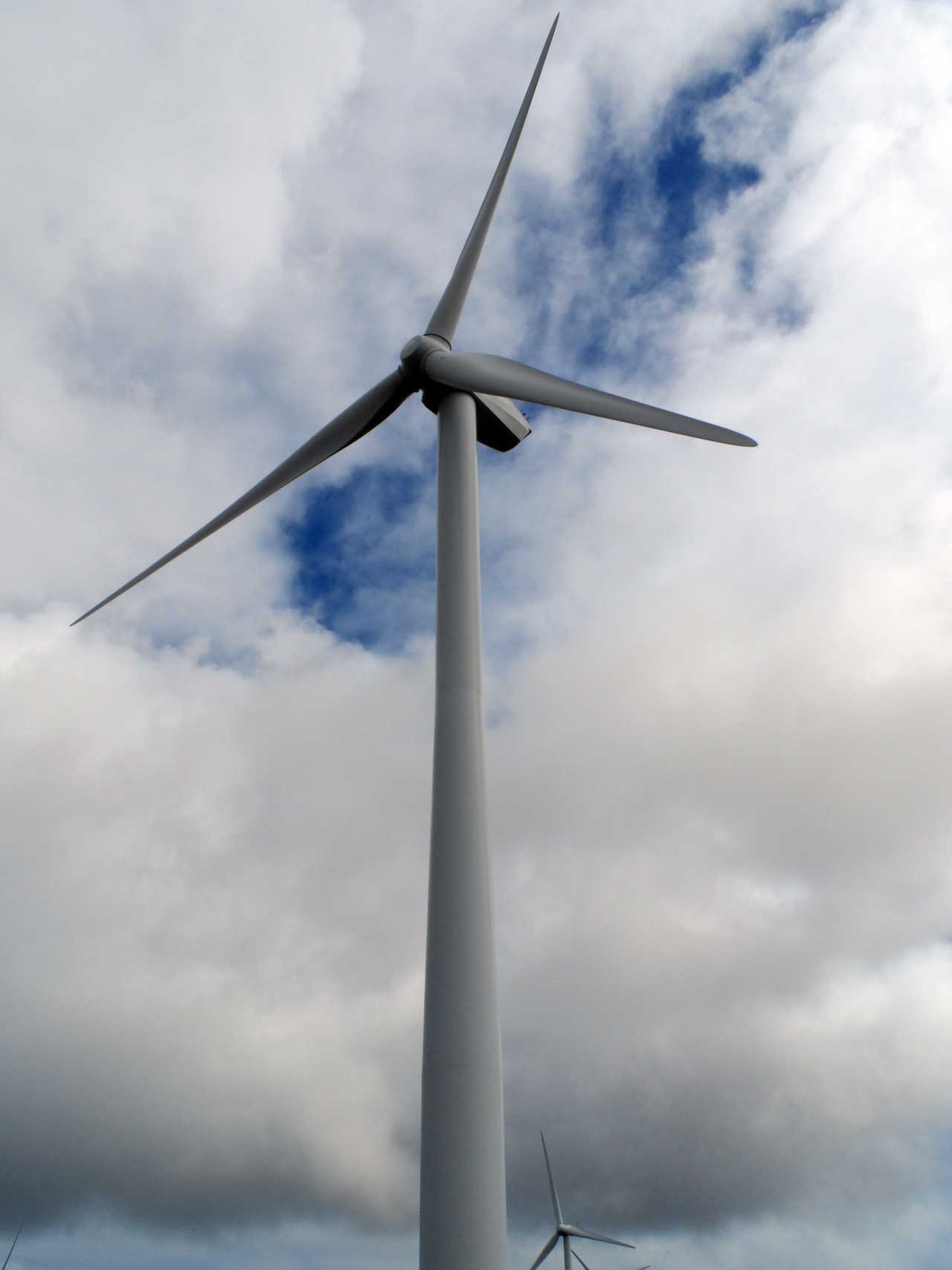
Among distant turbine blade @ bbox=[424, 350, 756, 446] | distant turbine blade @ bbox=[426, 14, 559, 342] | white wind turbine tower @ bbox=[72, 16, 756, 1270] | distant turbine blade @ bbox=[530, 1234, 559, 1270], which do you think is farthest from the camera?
distant turbine blade @ bbox=[530, 1234, 559, 1270]

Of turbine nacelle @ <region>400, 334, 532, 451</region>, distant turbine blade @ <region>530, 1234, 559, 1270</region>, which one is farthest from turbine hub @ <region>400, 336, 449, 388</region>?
distant turbine blade @ <region>530, 1234, 559, 1270</region>

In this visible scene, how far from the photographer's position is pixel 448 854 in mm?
15922

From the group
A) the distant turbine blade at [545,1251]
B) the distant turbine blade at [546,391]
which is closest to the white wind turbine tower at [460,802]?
the distant turbine blade at [546,391]

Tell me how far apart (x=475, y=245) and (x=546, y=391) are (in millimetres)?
5257

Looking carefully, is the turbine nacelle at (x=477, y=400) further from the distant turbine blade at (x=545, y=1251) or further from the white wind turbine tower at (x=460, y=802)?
the distant turbine blade at (x=545, y=1251)

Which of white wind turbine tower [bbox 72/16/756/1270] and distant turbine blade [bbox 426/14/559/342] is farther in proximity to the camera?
distant turbine blade [bbox 426/14/559/342]

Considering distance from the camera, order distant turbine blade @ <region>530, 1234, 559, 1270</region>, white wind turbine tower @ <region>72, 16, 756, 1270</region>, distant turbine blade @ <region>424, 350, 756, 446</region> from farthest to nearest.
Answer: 1. distant turbine blade @ <region>530, 1234, 559, 1270</region>
2. distant turbine blade @ <region>424, 350, 756, 446</region>
3. white wind turbine tower @ <region>72, 16, 756, 1270</region>

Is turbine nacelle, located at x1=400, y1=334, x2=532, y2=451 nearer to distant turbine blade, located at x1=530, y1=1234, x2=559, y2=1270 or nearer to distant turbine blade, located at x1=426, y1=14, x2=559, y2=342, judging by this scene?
distant turbine blade, located at x1=426, y1=14, x2=559, y2=342

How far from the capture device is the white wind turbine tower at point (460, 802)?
45.3 ft

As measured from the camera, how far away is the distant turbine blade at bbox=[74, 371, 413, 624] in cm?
2455

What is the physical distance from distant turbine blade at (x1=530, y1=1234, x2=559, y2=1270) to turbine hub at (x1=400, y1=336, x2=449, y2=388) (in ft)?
224

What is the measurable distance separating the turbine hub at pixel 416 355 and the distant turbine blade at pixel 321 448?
27cm

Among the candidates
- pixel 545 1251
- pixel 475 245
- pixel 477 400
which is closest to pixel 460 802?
pixel 477 400

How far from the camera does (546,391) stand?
24.1m
